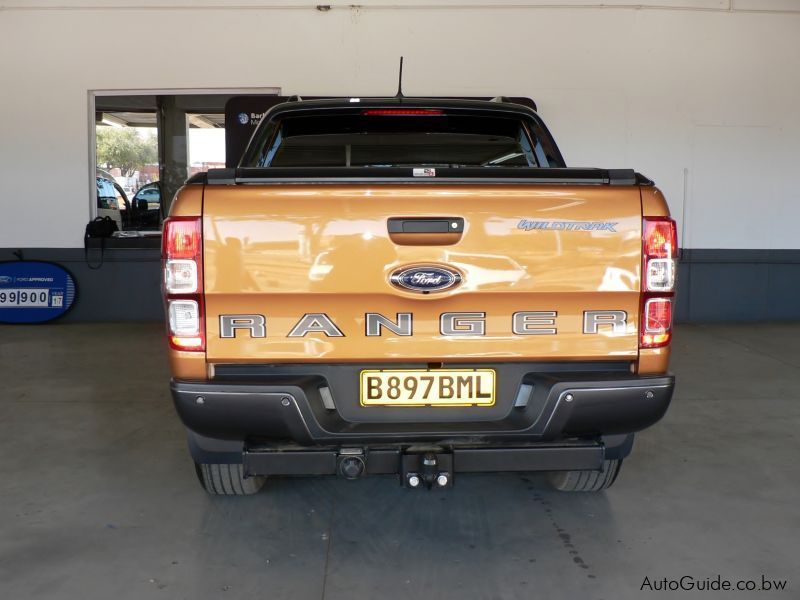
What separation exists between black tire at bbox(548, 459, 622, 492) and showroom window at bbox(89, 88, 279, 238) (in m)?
5.79

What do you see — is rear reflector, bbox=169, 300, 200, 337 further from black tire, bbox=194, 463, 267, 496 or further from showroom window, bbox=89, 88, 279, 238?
showroom window, bbox=89, 88, 279, 238

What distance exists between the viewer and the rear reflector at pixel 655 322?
8.59 feet

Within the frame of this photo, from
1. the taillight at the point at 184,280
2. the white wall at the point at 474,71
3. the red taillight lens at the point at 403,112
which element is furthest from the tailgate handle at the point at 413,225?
the white wall at the point at 474,71

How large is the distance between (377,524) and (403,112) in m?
1.85

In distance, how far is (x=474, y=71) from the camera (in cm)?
808

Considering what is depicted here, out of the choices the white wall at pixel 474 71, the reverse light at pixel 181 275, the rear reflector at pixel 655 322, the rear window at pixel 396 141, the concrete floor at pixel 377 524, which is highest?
the white wall at pixel 474 71

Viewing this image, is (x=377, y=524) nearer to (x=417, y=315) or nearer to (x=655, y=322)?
(x=417, y=315)

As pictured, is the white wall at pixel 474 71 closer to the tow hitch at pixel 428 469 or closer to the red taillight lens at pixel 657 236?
the red taillight lens at pixel 657 236

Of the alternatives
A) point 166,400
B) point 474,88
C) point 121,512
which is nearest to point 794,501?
point 121,512

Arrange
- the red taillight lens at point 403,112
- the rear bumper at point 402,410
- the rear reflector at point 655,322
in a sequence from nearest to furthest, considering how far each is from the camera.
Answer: the rear bumper at point 402,410 < the rear reflector at point 655,322 < the red taillight lens at point 403,112

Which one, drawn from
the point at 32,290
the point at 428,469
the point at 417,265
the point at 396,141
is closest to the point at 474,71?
the point at 396,141

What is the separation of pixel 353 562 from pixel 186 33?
21.7ft

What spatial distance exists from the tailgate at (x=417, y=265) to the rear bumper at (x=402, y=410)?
0.26 ft

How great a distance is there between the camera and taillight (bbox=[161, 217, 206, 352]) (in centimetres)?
251
